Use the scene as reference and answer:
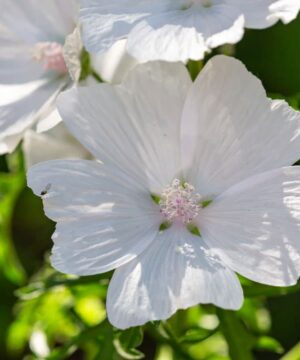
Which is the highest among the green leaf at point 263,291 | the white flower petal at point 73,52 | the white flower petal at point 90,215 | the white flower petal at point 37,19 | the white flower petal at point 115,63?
the white flower petal at point 73,52

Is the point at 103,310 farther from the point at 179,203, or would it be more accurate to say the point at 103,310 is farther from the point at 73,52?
the point at 73,52

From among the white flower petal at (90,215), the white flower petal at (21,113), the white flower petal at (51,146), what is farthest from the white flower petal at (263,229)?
the white flower petal at (51,146)

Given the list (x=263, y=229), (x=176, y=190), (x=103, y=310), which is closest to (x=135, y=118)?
(x=176, y=190)

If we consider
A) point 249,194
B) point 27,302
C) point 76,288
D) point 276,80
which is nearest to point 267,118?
point 249,194

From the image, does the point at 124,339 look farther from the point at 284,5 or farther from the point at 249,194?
the point at 284,5

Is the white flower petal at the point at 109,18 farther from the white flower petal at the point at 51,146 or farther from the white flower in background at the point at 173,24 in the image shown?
the white flower petal at the point at 51,146

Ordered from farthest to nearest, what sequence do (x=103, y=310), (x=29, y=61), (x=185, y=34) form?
(x=103, y=310)
(x=29, y=61)
(x=185, y=34)

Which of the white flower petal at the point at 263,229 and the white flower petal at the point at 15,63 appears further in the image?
the white flower petal at the point at 15,63
